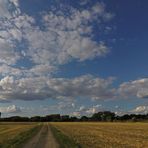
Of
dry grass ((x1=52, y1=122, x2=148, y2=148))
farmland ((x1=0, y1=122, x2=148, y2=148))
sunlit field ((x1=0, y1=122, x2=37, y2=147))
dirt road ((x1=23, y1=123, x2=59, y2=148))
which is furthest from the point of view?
sunlit field ((x1=0, y1=122, x2=37, y2=147))

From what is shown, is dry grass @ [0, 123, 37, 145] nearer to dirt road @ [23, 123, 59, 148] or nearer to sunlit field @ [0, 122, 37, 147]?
sunlit field @ [0, 122, 37, 147]

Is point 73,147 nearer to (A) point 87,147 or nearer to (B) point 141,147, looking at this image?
(A) point 87,147

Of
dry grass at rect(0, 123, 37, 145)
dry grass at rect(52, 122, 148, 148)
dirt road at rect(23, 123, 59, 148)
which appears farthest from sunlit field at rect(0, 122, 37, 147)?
dry grass at rect(52, 122, 148, 148)

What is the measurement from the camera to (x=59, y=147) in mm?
22875

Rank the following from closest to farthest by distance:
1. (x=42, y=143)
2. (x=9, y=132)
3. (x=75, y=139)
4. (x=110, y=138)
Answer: (x=42, y=143), (x=75, y=139), (x=110, y=138), (x=9, y=132)

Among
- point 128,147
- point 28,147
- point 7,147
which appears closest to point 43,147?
point 28,147

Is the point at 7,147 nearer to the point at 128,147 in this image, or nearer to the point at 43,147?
the point at 43,147

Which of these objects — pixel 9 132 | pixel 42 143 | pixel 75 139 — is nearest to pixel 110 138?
pixel 75 139

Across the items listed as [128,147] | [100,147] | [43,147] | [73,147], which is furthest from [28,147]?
[128,147]

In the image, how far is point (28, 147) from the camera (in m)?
23.1

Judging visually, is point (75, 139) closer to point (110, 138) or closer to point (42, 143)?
point (110, 138)

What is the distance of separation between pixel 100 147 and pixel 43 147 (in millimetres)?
4892

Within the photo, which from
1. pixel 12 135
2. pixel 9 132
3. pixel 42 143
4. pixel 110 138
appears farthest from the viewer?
pixel 9 132

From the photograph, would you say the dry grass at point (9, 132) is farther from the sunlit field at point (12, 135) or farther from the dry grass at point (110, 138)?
the dry grass at point (110, 138)
